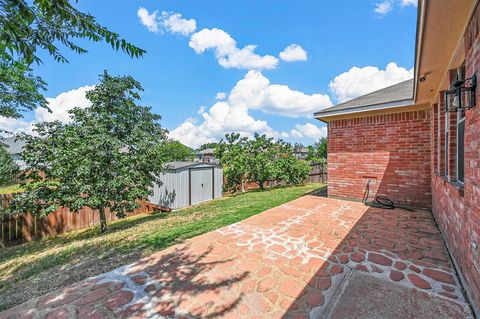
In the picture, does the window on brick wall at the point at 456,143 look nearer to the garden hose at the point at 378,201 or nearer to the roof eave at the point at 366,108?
the roof eave at the point at 366,108

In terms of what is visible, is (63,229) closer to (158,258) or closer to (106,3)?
(158,258)

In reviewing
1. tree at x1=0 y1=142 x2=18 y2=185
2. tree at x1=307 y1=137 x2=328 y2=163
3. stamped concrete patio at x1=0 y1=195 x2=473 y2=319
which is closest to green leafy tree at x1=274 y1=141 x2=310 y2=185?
tree at x1=307 y1=137 x2=328 y2=163

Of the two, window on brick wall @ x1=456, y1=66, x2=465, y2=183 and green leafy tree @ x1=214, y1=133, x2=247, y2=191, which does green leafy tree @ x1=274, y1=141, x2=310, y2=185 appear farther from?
window on brick wall @ x1=456, y1=66, x2=465, y2=183

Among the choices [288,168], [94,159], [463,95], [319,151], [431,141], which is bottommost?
[288,168]

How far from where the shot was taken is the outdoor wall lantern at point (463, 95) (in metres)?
2.16

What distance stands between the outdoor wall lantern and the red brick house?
37mm

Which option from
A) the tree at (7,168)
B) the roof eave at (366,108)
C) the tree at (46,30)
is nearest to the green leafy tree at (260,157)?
the roof eave at (366,108)

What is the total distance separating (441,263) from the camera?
293 cm

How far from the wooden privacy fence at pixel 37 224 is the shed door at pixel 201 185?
4.62 metres

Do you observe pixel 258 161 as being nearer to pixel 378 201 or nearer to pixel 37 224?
pixel 378 201

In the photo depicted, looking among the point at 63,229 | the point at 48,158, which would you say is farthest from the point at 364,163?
the point at 63,229

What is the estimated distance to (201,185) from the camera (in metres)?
12.4

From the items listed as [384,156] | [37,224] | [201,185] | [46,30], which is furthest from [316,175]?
[46,30]

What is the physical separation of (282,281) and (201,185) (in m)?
10.2
